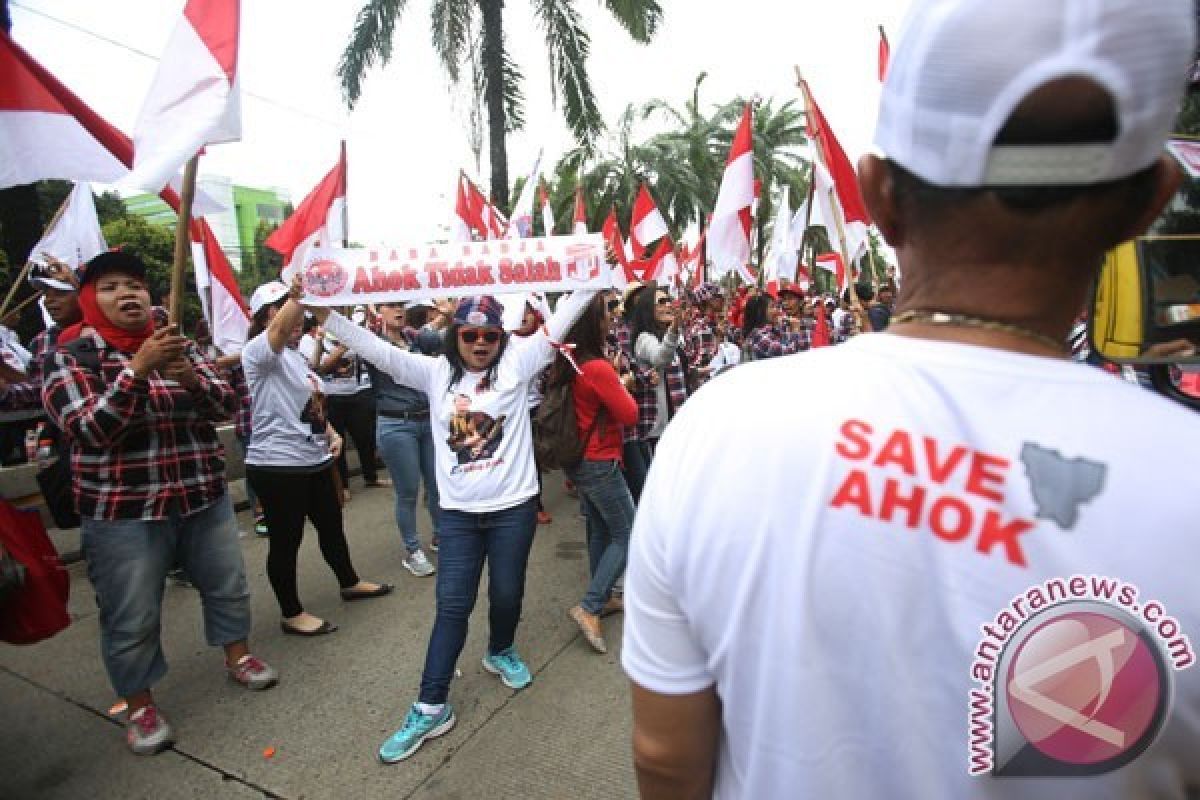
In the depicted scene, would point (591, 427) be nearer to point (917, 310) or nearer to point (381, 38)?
point (917, 310)

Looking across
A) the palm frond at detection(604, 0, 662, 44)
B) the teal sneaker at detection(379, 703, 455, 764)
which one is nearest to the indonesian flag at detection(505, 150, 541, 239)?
the teal sneaker at detection(379, 703, 455, 764)

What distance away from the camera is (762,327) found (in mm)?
6984

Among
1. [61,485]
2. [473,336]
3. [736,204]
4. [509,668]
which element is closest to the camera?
[473,336]

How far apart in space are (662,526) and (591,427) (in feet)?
9.21

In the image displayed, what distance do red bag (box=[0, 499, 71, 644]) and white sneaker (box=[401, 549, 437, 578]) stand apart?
2.20 metres

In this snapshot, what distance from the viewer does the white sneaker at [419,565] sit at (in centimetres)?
456

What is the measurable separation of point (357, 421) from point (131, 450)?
12.2ft

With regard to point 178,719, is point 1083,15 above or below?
above

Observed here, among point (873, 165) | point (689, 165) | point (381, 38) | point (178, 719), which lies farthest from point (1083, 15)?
point (689, 165)

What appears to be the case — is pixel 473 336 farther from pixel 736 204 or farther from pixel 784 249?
pixel 784 249

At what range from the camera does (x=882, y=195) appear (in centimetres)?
82

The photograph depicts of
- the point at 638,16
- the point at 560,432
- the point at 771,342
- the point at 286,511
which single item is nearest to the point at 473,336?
the point at 560,432

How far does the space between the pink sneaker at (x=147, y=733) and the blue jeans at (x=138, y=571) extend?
4.4 inches

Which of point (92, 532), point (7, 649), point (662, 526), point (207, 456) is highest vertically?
point (662, 526)
